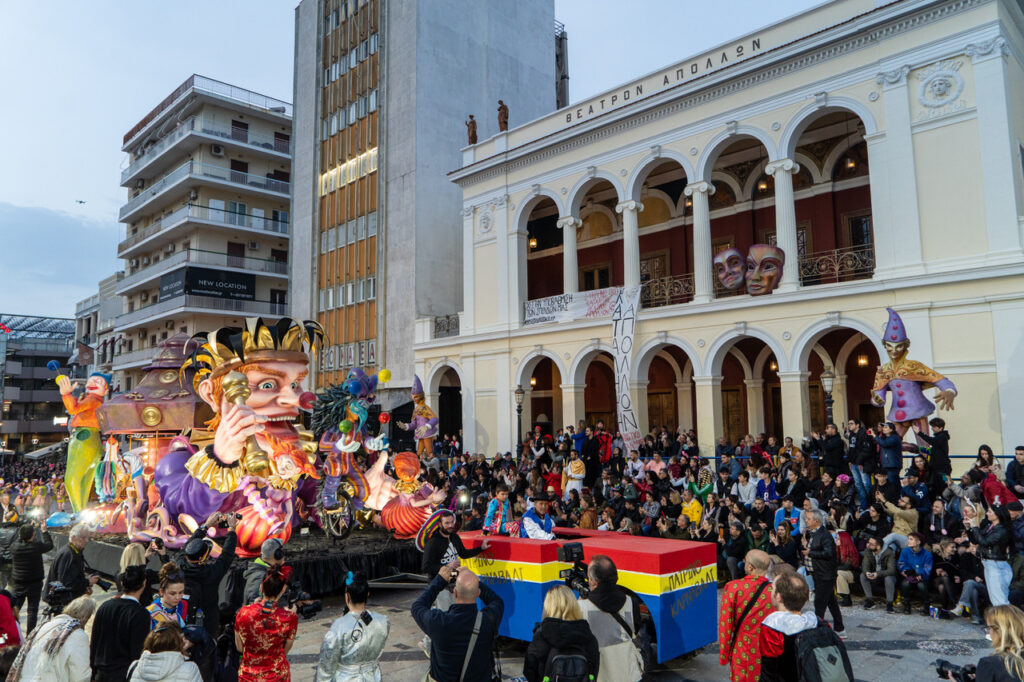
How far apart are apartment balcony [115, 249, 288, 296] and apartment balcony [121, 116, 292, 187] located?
6.33 m

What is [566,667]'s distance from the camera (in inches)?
172

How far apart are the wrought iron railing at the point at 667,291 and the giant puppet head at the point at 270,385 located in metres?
12.7

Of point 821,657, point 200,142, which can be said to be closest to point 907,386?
point 821,657

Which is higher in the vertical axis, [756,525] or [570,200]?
[570,200]

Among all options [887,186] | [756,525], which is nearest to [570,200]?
[887,186]

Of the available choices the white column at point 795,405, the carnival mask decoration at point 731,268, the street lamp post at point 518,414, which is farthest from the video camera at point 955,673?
the street lamp post at point 518,414

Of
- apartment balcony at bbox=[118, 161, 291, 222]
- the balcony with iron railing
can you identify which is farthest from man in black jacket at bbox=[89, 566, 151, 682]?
the balcony with iron railing

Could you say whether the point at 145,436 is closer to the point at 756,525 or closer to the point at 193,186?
A: the point at 756,525

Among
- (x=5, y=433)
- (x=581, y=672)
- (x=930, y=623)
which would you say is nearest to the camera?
(x=581, y=672)

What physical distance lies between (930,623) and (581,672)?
23.6ft

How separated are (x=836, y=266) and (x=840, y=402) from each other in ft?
17.0

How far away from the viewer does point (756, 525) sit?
11.3 meters

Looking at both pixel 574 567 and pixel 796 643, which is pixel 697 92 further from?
pixel 796 643

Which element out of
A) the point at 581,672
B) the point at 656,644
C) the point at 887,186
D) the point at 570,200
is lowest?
the point at 656,644
